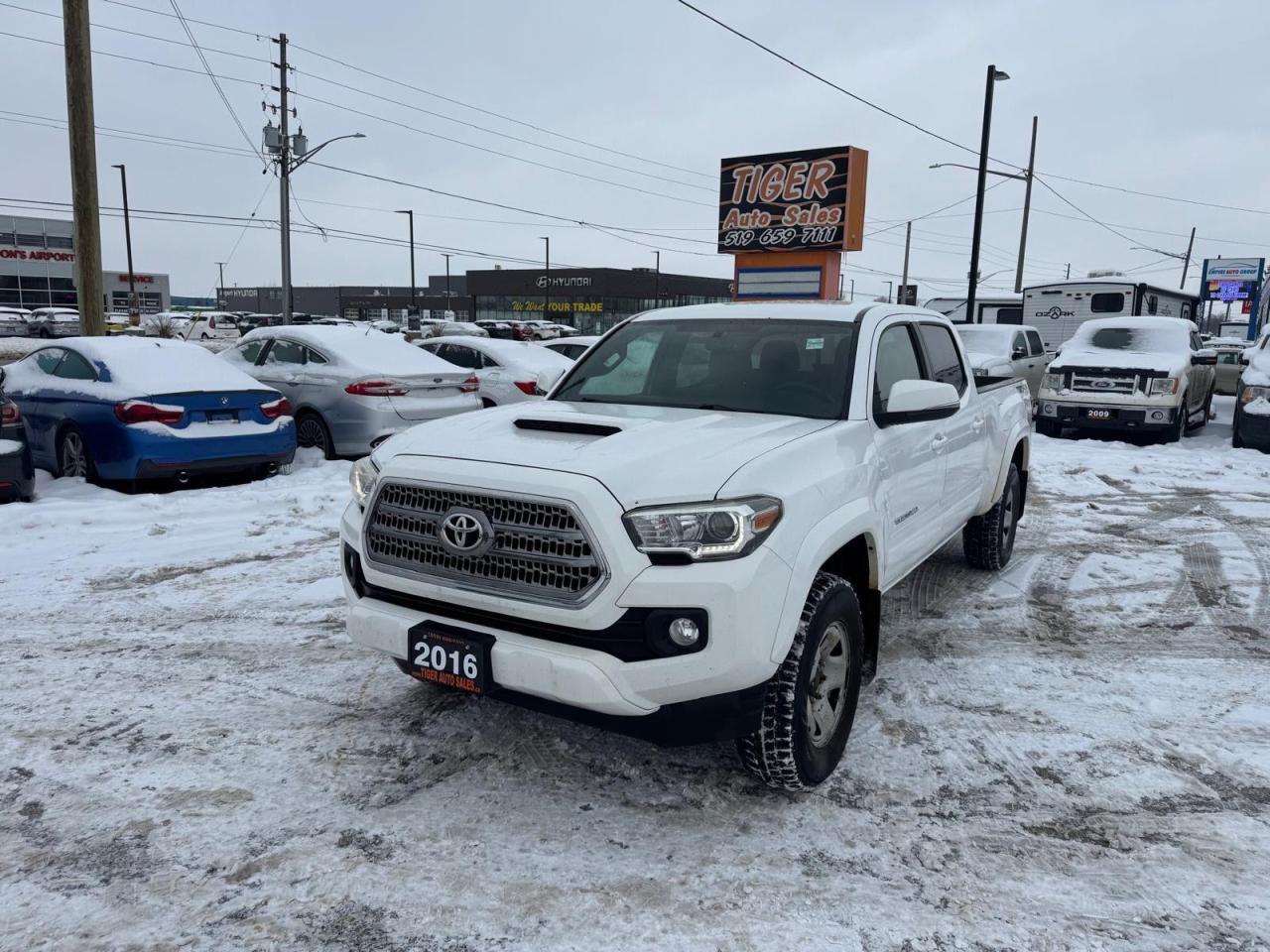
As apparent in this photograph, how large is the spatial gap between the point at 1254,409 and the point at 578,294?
66932mm

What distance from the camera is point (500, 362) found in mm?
12891

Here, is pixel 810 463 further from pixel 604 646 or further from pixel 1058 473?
Answer: pixel 1058 473

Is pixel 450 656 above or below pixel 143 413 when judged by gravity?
below

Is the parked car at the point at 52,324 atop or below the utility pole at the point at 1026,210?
below

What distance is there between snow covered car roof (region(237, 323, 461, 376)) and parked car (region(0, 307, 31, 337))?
140ft

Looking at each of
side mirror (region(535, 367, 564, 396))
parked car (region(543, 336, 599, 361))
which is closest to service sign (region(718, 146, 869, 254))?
parked car (region(543, 336, 599, 361))

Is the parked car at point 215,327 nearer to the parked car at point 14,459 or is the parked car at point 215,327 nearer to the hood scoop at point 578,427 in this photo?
the parked car at point 14,459

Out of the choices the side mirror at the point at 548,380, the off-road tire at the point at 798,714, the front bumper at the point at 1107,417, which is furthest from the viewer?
the front bumper at the point at 1107,417

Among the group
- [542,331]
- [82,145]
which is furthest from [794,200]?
[542,331]

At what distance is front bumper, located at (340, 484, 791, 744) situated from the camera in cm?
280

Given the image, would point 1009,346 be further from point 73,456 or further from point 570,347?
point 73,456

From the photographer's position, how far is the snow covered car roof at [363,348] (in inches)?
400

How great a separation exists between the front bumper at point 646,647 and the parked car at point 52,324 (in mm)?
48045

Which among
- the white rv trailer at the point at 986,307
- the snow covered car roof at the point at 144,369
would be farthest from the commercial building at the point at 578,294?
the snow covered car roof at the point at 144,369
